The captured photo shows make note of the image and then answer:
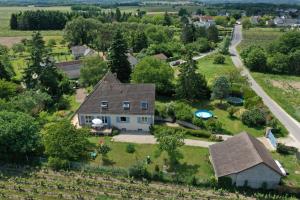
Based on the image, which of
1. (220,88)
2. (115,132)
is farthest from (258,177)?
(220,88)

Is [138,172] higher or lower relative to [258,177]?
lower

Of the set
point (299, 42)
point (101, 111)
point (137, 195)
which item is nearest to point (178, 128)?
point (101, 111)

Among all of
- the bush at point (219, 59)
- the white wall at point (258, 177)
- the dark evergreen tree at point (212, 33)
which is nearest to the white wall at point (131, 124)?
the white wall at point (258, 177)

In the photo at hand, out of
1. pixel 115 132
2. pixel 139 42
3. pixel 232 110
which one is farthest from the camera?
pixel 139 42

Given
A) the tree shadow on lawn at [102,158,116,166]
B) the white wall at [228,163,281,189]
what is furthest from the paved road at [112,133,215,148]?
the white wall at [228,163,281,189]

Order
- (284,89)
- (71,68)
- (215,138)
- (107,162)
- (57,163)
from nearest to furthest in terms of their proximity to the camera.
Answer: (57,163) < (107,162) < (215,138) < (284,89) < (71,68)

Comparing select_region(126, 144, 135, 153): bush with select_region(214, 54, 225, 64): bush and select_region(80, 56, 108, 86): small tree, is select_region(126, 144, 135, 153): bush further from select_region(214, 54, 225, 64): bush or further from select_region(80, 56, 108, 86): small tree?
select_region(214, 54, 225, 64): bush

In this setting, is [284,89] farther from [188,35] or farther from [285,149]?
[188,35]

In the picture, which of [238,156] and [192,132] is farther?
[192,132]
